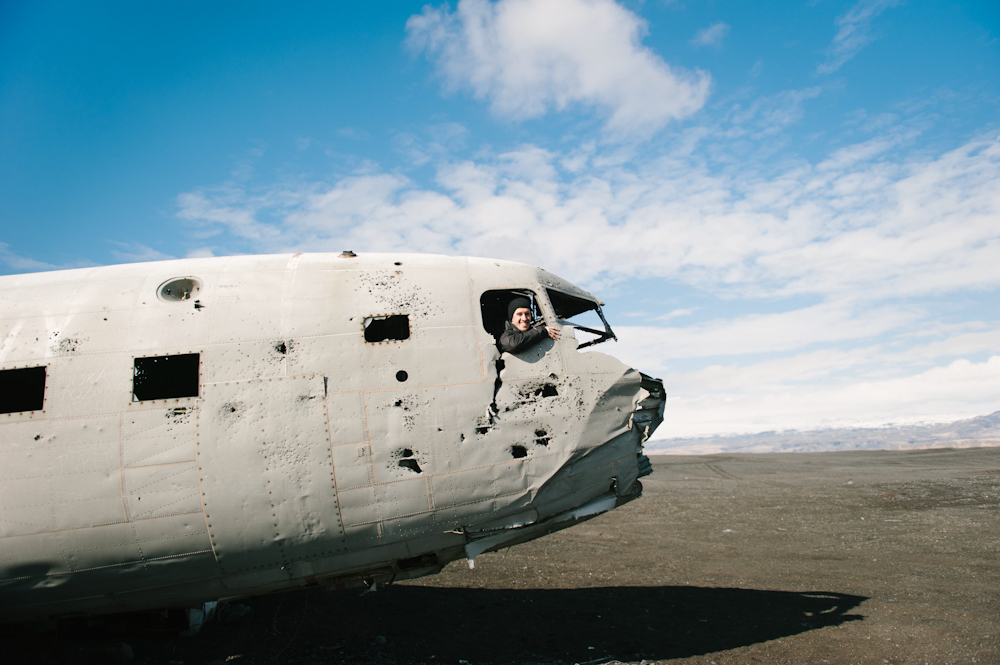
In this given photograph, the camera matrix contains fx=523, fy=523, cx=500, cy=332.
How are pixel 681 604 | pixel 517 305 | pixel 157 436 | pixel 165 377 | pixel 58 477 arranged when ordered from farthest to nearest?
pixel 681 604 < pixel 517 305 < pixel 165 377 < pixel 157 436 < pixel 58 477

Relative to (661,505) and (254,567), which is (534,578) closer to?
(254,567)

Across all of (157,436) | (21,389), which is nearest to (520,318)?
(157,436)

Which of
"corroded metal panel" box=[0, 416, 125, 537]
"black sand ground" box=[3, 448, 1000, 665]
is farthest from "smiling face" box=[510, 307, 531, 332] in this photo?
"black sand ground" box=[3, 448, 1000, 665]

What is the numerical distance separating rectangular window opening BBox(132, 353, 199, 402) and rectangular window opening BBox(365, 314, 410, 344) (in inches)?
76.8

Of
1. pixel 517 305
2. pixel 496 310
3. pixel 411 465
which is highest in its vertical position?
pixel 496 310

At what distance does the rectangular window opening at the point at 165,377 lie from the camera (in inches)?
231

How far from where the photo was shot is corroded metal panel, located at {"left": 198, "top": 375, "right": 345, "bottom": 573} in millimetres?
5648

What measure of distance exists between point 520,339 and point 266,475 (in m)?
3.29

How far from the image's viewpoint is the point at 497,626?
10.2 m

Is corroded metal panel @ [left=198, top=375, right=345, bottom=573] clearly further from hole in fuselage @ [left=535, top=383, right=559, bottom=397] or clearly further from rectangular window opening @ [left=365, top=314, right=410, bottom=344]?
hole in fuselage @ [left=535, top=383, right=559, bottom=397]

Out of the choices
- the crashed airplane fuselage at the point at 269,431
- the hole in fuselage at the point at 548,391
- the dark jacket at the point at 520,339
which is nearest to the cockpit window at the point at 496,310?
the dark jacket at the point at 520,339

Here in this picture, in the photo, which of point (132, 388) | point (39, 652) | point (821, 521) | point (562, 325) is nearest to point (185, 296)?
point (132, 388)

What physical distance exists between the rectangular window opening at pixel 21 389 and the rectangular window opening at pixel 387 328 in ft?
11.9

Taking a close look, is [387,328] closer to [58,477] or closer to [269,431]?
[269,431]
